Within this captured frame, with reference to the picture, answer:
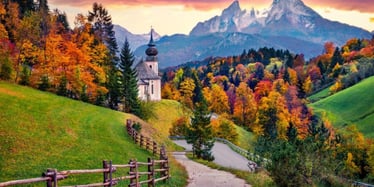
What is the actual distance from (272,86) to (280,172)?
390 ft

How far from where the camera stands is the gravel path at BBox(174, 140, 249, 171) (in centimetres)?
5558

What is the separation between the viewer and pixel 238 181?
1214 inches

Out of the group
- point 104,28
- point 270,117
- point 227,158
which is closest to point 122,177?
point 227,158

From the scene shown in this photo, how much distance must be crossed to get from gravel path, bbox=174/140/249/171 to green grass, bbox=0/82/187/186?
1395 cm

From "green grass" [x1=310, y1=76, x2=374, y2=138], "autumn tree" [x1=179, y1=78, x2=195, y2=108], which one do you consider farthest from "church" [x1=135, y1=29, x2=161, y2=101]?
"green grass" [x1=310, y1=76, x2=374, y2=138]

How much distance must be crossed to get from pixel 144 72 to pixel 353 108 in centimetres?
5086

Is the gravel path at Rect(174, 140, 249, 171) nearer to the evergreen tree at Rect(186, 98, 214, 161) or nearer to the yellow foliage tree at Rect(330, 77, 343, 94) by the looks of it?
the evergreen tree at Rect(186, 98, 214, 161)

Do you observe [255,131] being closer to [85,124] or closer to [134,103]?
[134,103]

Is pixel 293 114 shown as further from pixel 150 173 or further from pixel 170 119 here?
pixel 150 173

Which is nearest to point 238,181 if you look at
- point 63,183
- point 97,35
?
point 63,183

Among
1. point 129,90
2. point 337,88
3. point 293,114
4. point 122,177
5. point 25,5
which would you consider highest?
point 25,5

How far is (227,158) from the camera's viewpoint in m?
61.5

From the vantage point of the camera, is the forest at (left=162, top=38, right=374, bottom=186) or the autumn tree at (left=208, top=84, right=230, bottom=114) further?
the autumn tree at (left=208, top=84, right=230, bottom=114)

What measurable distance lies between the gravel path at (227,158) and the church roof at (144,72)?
3791 centimetres
